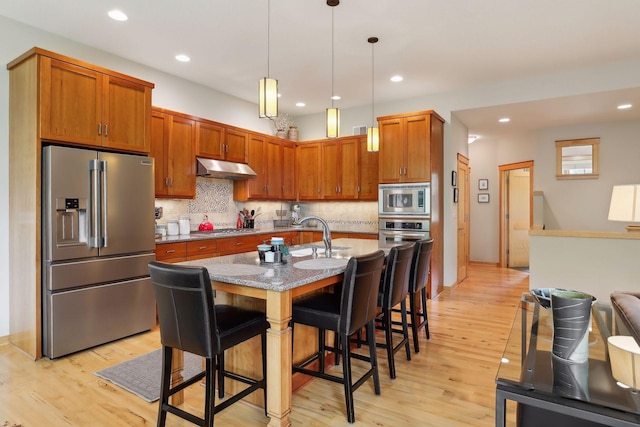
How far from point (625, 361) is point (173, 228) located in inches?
171

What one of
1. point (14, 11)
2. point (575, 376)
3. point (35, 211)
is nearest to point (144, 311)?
point (35, 211)

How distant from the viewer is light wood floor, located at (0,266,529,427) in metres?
2.12

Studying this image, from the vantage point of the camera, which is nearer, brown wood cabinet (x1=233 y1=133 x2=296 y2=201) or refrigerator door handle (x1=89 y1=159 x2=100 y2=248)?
refrigerator door handle (x1=89 y1=159 x2=100 y2=248)

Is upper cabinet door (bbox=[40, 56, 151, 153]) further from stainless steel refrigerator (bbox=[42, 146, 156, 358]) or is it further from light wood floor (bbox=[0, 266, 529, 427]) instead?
light wood floor (bbox=[0, 266, 529, 427])

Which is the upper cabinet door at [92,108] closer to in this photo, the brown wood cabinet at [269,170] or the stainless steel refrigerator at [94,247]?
the stainless steel refrigerator at [94,247]

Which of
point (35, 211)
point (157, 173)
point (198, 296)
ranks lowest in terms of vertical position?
point (198, 296)

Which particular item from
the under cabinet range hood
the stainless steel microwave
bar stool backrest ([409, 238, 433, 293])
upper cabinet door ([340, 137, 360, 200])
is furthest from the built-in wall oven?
the under cabinet range hood

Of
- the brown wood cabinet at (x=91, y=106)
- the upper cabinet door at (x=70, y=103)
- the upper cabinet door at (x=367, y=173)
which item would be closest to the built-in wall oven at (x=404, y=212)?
the upper cabinet door at (x=367, y=173)

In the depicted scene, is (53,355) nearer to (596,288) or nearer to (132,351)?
(132,351)

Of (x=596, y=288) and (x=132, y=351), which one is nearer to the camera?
(x=132, y=351)

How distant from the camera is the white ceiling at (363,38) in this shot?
310cm

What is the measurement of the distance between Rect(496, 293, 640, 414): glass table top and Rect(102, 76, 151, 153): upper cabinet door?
140 inches

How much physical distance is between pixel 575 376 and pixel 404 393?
1384 millimetres

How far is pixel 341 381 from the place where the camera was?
2.12 meters
